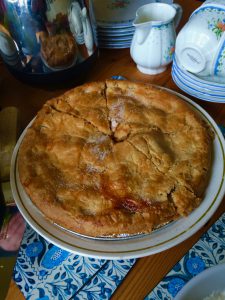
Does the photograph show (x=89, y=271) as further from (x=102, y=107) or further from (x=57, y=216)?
(x=102, y=107)

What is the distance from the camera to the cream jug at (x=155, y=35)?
98 cm

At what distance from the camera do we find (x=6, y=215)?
78 centimetres

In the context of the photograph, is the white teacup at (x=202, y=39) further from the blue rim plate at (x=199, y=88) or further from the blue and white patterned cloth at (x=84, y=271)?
the blue and white patterned cloth at (x=84, y=271)

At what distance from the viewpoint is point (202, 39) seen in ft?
3.04

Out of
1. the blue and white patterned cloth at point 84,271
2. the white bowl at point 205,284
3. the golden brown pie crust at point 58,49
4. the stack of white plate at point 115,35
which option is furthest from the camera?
the stack of white plate at point 115,35

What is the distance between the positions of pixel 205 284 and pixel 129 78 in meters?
0.74

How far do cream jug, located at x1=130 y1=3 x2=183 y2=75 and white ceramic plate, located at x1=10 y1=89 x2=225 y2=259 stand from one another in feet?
1.58

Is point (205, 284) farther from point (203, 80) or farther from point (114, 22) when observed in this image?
point (114, 22)

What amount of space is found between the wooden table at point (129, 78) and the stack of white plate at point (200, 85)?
36mm

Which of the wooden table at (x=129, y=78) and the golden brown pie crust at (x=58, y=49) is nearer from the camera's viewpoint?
the wooden table at (x=129, y=78)

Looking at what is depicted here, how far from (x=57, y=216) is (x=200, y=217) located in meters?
0.30

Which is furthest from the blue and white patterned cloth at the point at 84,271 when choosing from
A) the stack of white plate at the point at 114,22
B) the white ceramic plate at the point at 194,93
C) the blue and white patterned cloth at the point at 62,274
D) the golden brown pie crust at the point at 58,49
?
the stack of white plate at the point at 114,22

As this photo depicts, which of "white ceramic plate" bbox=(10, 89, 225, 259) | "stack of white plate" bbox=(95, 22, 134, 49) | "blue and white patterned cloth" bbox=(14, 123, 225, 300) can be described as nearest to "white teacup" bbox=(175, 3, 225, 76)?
"stack of white plate" bbox=(95, 22, 134, 49)

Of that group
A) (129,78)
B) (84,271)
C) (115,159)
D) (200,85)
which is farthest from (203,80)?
(84,271)
